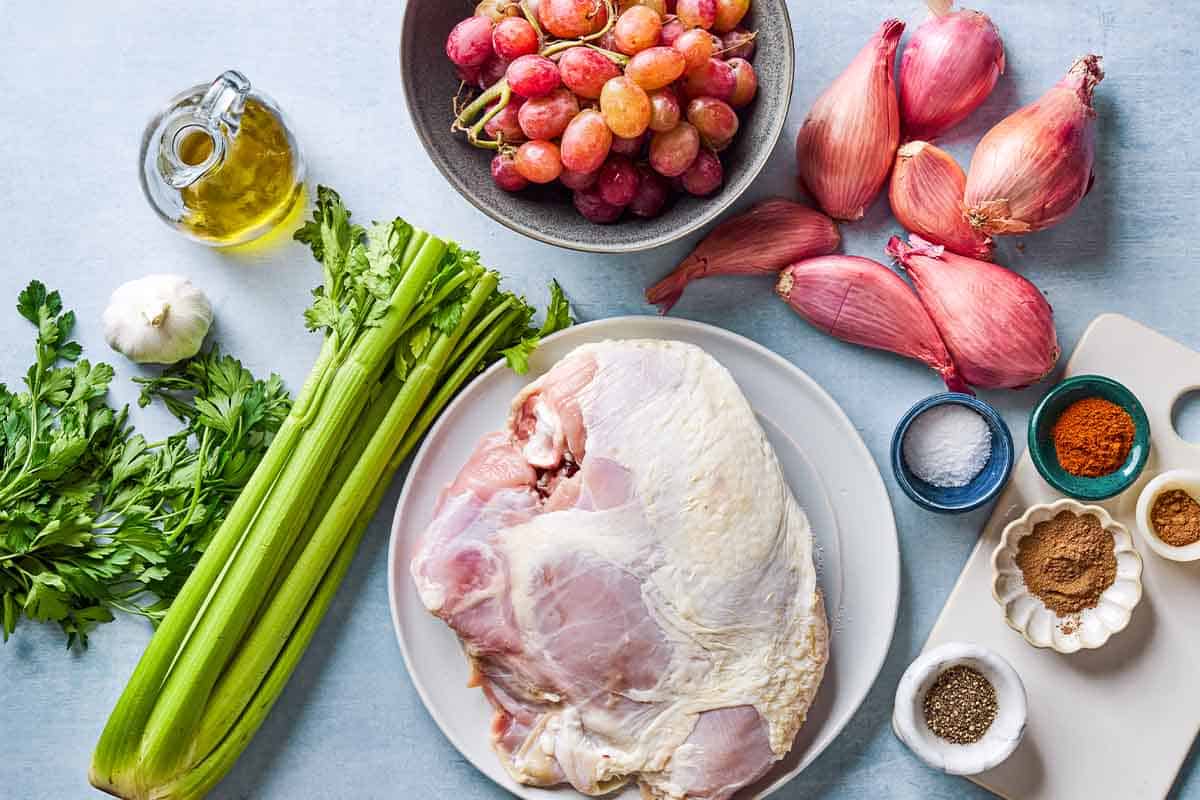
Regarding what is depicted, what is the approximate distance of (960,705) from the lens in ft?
5.53

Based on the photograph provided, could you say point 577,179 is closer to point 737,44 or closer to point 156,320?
point 737,44

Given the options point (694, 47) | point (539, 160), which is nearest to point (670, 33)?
point (694, 47)

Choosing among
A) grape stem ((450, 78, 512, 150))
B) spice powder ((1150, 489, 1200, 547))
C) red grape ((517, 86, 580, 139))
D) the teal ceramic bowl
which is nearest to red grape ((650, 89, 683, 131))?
red grape ((517, 86, 580, 139))

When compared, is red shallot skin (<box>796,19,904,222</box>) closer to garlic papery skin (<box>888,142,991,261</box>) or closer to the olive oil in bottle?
garlic papery skin (<box>888,142,991,261</box>)

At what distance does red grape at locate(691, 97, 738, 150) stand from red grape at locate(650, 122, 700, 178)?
14mm

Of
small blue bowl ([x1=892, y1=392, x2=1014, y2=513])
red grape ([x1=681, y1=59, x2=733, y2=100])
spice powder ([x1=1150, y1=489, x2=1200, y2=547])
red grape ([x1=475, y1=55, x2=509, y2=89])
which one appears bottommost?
spice powder ([x1=1150, y1=489, x2=1200, y2=547])

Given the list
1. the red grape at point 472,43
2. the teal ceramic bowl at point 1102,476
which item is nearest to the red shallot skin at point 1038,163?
the teal ceramic bowl at point 1102,476

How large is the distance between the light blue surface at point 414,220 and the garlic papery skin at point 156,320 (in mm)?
74

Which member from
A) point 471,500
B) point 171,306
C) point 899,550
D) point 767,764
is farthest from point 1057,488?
point 171,306

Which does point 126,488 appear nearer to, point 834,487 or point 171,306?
point 171,306

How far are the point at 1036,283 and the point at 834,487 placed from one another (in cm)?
51

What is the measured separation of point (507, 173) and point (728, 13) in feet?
1.35

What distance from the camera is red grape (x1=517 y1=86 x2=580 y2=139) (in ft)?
4.80

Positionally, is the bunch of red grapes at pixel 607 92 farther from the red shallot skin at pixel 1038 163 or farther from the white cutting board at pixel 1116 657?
the white cutting board at pixel 1116 657
